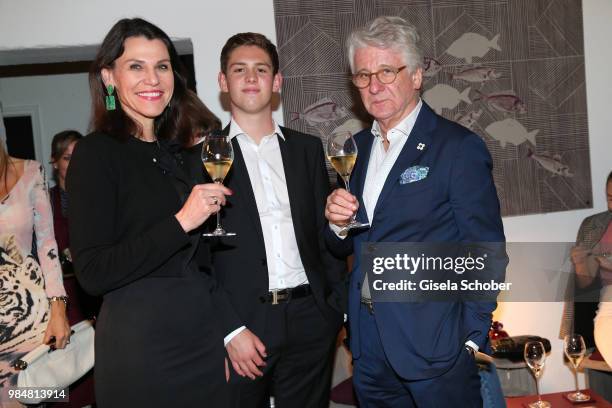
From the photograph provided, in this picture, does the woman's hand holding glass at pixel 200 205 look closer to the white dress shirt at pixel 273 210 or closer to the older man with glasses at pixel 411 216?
the older man with glasses at pixel 411 216

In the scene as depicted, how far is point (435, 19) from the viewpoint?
13.9 ft

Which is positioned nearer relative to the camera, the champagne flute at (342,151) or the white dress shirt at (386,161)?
the champagne flute at (342,151)

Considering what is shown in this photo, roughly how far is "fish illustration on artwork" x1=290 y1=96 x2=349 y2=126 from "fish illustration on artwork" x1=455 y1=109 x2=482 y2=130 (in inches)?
32.8

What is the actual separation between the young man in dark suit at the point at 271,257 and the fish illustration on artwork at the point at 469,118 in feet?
5.57

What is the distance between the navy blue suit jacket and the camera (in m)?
2.25

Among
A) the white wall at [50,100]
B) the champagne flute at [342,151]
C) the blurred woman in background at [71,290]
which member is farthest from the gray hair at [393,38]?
the white wall at [50,100]

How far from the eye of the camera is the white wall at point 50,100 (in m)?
7.33

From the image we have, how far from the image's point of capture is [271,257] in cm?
277

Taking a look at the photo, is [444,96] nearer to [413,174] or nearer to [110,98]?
[413,174]

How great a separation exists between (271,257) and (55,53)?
2.41 metres

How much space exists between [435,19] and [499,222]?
238 centimetres

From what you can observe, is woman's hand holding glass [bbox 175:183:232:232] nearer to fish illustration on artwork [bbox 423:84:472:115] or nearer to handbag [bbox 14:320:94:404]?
handbag [bbox 14:320:94:404]

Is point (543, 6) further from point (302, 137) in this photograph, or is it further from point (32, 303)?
point (32, 303)

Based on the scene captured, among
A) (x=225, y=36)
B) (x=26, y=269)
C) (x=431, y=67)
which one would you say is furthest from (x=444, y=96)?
(x=26, y=269)
